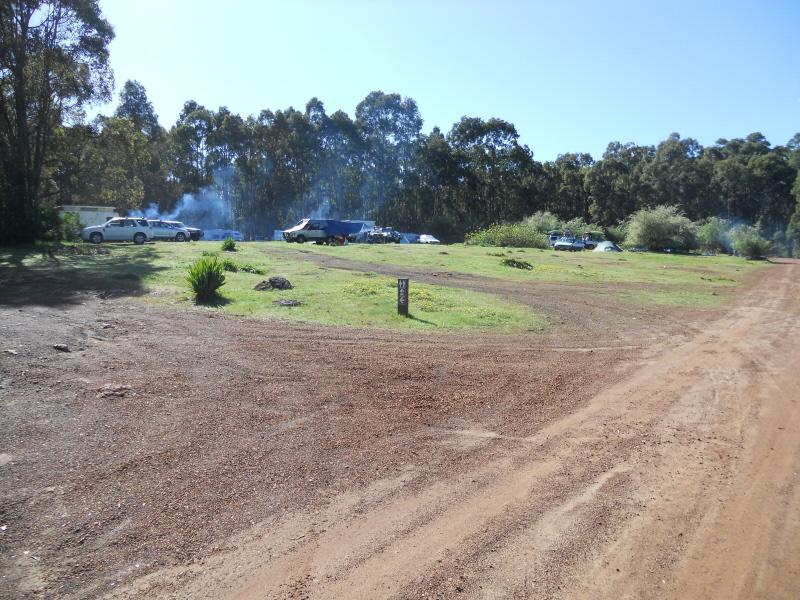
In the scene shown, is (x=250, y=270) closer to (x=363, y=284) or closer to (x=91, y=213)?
(x=363, y=284)

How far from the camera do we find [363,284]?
1822 centimetres

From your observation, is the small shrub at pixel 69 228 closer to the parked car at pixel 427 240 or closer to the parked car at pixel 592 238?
the parked car at pixel 427 240

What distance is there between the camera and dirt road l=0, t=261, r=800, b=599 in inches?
160

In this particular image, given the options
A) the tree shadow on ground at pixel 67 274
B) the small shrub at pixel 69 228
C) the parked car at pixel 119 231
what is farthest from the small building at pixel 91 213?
the tree shadow on ground at pixel 67 274

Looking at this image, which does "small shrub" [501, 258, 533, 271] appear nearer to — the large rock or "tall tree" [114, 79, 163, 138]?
the large rock

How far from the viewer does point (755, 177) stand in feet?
256

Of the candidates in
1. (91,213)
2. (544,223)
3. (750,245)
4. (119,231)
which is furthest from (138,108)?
(750,245)

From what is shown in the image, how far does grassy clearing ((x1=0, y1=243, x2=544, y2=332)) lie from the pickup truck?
2068 cm


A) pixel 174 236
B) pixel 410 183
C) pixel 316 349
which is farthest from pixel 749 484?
pixel 410 183

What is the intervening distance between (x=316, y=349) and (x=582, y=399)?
4.88 metres

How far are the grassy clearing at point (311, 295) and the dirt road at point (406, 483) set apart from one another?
4.11 meters

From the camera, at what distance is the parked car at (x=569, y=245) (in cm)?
5816

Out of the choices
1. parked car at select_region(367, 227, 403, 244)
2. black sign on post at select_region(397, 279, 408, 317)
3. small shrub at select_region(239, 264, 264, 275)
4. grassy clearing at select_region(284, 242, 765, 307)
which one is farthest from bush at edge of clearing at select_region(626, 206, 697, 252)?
black sign on post at select_region(397, 279, 408, 317)

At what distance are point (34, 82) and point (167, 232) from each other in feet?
41.3
